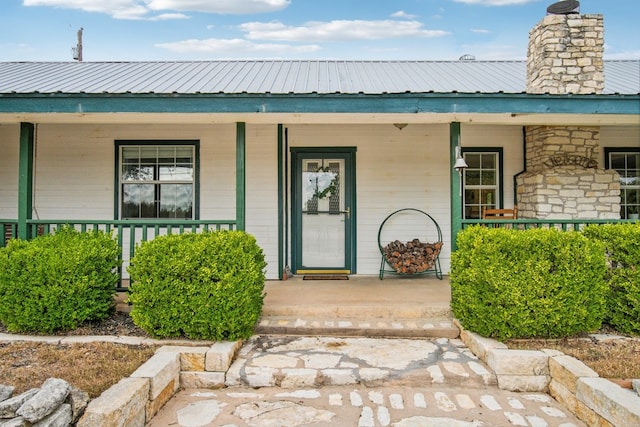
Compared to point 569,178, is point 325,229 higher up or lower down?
lower down

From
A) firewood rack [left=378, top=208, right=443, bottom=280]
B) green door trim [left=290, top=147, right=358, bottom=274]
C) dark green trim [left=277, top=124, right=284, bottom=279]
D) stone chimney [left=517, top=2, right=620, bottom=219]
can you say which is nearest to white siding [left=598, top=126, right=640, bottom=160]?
stone chimney [left=517, top=2, right=620, bottom=219]

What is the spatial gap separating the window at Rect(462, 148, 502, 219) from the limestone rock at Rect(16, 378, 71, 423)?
18.5ft

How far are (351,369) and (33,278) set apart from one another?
284cm

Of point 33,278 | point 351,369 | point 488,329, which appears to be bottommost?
point 351,369

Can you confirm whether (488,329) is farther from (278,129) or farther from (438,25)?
(438,25)

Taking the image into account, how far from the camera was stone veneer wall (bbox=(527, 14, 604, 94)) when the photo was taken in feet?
18.3

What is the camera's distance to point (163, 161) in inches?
252

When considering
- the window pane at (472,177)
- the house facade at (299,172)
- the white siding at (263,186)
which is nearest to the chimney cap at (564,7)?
the house facade at (299,172)

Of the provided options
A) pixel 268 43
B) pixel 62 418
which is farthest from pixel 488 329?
pixel 268 43

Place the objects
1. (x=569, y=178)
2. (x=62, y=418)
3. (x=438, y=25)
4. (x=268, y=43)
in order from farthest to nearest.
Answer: (x=268, y=43), (x=438, y=25), (x=569, y=178), (x=62, y=418)

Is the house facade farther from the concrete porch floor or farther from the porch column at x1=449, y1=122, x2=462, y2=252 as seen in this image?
the porch column at x1=449, y1=122, x2=462, y2=252

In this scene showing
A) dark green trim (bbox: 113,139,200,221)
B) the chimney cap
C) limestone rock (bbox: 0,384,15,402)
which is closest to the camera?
limestone rock (bbox: 0,384,15,402)

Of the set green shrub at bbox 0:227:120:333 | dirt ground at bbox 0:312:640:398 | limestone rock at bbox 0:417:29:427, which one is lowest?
dirt ground at bbox 0:312:640:398

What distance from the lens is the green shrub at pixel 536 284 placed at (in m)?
3.54
